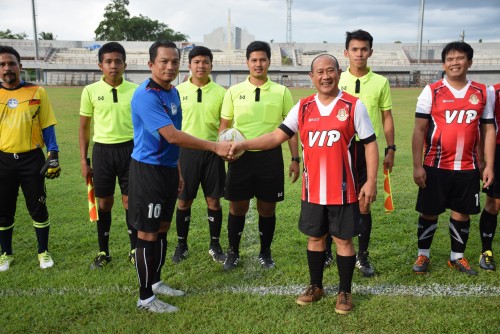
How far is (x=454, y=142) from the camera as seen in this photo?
14.4 ft

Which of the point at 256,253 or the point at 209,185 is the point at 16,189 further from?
the point at 256,253

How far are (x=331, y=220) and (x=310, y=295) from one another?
0.73 metres

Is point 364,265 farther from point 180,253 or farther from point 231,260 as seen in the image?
point 180,253

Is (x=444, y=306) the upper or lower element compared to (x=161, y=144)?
lower

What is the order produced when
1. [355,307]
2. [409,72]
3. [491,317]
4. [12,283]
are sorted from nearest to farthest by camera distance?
[491,317] < [355,307] < [12,283] < [409,72]

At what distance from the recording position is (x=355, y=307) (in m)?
3.85

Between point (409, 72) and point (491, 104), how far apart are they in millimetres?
58927

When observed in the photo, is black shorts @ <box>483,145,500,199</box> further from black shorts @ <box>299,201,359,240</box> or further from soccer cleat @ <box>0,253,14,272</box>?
soccer cleat @ <box>0,253,14,272</box>

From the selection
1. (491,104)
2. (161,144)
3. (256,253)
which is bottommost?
(256,253)

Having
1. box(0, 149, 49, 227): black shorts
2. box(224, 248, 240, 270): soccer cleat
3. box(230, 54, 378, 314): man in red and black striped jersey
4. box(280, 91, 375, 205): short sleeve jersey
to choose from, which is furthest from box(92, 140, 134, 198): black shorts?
box(280, 91, 375, 205): short sleeve jersey

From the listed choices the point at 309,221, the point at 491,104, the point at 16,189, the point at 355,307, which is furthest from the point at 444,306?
the point at 16,189

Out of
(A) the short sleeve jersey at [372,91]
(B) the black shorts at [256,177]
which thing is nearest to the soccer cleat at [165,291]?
(B) the black shorts at [256,177]

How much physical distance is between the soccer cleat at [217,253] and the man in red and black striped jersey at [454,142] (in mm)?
2145

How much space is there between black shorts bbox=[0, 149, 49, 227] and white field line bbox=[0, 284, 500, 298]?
1.01 metres
